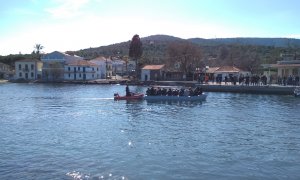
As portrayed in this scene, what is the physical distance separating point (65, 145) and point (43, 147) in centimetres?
133

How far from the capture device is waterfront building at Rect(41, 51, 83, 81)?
402ft

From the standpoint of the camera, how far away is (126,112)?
4247 cm

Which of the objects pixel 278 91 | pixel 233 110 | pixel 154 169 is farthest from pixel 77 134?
pixel 278 91

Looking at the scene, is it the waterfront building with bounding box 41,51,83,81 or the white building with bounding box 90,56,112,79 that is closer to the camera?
the waterfront building with bounding box 41,51,83,81

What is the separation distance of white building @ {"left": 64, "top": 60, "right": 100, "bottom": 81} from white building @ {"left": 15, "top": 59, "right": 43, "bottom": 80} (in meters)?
10.2

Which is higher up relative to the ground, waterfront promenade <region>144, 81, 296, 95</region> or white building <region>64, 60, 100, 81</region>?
white building <region>64, 60, 100, 81</region>

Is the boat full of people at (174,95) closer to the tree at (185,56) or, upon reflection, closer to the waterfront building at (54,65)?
the tree at (185,56)

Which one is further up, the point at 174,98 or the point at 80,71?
the point at 80,71

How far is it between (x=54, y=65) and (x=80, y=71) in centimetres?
798

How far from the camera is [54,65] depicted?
122 metres

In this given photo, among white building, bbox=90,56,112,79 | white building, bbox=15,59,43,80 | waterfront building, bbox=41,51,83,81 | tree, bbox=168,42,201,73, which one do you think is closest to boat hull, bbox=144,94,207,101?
tree, bbox=168,42,201,73

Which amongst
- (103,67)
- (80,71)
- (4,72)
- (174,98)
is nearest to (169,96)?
(174,98)

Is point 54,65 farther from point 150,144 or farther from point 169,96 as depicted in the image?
→ point 150,144

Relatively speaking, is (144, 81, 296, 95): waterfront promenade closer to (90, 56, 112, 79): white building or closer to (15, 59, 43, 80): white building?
(90, 56, 112, 79): white building
